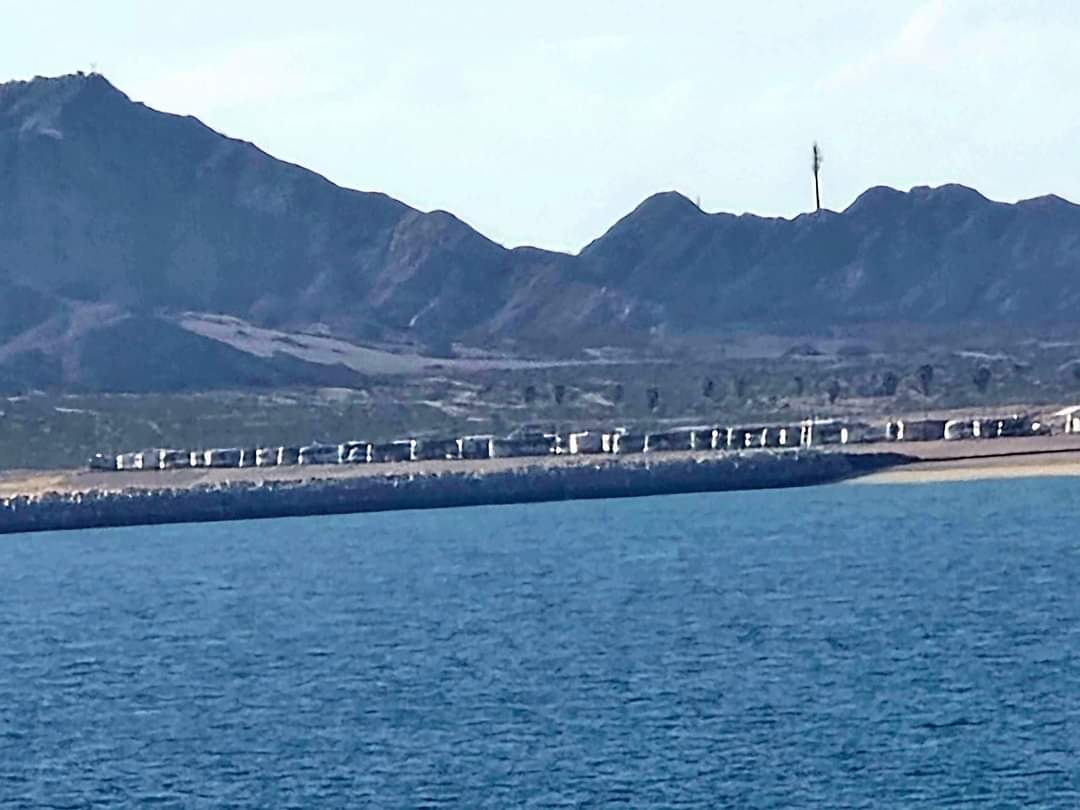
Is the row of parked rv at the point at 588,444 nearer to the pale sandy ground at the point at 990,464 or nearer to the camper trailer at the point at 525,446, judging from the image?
the camper trailer at the point at 525,446

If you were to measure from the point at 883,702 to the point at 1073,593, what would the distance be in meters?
17.6

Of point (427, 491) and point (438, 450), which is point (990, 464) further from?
point (438, 450)

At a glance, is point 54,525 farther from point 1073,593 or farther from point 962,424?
point 1073,593

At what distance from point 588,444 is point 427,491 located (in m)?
11.0

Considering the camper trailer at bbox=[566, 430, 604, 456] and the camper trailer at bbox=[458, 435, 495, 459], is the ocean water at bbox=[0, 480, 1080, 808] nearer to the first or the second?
the camper trailer at bbox=[566, 430, 604, 456]

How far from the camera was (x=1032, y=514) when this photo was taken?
93500mm

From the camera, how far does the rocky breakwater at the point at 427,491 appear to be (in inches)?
4190

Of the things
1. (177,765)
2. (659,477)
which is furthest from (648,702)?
(659,477)

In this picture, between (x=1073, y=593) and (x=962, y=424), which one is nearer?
(x=1073, y=593)

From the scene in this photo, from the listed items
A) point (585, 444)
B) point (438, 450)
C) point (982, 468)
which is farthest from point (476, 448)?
point (982, 468)

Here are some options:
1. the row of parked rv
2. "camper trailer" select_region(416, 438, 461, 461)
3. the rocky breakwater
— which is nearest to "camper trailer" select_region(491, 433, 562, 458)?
the row of parked rv

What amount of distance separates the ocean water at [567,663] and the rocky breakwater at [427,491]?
6.11m

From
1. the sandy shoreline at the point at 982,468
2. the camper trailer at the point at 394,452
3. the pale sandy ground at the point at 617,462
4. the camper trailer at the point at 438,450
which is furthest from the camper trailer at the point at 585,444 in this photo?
the sandy shoreline at the point at 982,468

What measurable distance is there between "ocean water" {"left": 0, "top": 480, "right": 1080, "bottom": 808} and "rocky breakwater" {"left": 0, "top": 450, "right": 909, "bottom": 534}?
6105 millimetres
